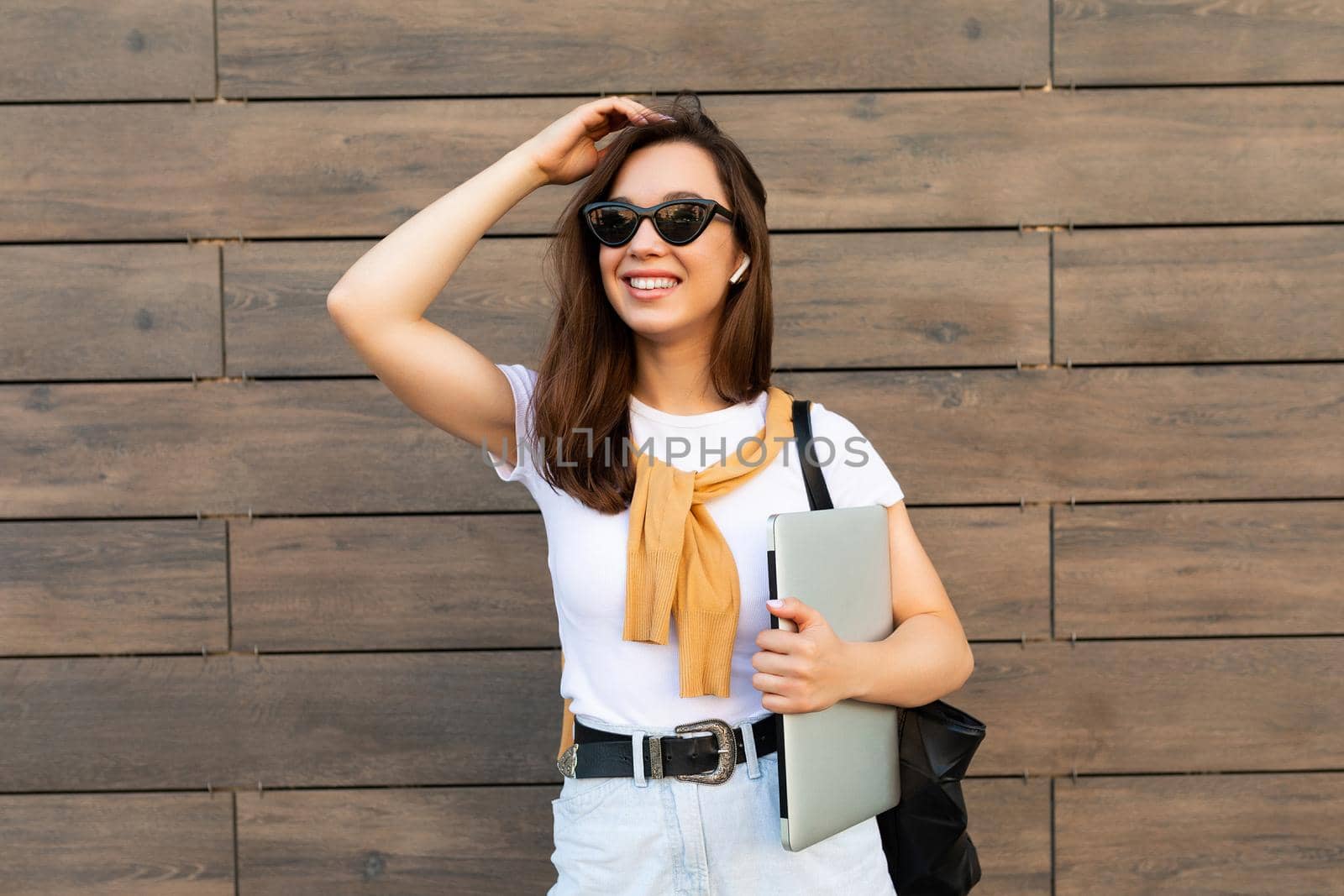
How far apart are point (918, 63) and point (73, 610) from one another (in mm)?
2318

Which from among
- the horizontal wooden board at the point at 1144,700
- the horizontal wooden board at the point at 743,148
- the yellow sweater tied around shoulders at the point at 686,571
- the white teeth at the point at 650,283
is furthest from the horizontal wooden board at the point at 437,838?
the white teeth at the point at 650,283

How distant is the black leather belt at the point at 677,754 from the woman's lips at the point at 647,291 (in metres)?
0.59

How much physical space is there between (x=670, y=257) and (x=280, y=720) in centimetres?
158

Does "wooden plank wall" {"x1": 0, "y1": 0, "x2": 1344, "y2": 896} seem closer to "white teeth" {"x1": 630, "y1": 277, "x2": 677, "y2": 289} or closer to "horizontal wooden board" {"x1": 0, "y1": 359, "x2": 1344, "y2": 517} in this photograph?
"horizontal wooden board" {"x1": 0, "y1": 359, "x2": 1344, "y2": 517}

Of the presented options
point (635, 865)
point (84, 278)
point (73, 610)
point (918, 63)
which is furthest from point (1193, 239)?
point (73, 610)

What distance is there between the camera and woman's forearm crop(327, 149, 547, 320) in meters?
1.39

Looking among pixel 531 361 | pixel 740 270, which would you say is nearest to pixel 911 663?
pixel 740 270

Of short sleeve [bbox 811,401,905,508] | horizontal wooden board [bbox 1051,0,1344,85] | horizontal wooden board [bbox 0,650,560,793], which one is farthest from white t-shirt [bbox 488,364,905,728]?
horizontal wooden board [bbox 1051,0,1344,85]

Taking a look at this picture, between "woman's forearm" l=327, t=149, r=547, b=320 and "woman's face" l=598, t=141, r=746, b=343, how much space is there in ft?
0.54

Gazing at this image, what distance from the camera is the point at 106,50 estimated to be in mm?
2281

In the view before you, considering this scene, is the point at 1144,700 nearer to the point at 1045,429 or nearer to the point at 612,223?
the point at 1045,429

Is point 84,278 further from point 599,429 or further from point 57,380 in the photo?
point 599,429

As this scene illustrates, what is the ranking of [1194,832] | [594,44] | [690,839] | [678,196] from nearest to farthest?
1. [690,839]
2. [678,196]
3. [594,44]
4. [1194,832]

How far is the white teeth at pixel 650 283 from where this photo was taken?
1.42 m
